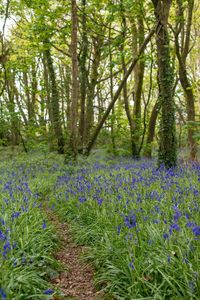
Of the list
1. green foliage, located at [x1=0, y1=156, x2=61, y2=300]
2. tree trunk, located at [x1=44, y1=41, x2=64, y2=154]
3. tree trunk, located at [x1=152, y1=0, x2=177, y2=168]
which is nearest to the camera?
green foliage, located at [x1=0, y1=156, x2=61, y2=300]

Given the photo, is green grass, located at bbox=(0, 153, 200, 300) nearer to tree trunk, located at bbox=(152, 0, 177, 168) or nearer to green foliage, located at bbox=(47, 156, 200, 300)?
green foliage, located at bbox=(47, 156, 200, 300)

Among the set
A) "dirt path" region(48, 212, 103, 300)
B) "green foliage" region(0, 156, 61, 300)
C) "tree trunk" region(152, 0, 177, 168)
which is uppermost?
"tree trunk" region(152, 0, 177, 168)

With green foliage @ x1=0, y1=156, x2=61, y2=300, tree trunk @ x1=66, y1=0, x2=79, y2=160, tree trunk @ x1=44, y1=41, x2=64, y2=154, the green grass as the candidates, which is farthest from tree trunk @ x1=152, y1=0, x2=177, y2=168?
tree trunk @ x1=44, y1=41, x2=64, y2=154

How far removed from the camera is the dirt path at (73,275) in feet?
10.8

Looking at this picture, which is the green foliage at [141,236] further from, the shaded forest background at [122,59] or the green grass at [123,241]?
the shaded forest background at [122,59]

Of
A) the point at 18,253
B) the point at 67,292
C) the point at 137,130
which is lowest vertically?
the point at 67,292

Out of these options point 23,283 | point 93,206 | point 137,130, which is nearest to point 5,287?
point 23,283

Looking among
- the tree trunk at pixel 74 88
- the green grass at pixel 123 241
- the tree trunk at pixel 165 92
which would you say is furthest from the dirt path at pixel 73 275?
the tree trunk at pixel 74 88

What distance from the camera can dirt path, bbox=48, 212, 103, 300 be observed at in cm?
330

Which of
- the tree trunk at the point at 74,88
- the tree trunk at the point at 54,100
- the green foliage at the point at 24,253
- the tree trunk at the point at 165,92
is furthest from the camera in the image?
the tree trunk at the point at 54,100

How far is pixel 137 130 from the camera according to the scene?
15.6m

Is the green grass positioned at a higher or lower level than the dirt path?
higher

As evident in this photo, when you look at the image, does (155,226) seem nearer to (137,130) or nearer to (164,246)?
(164,246)

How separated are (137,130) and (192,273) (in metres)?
13.2
